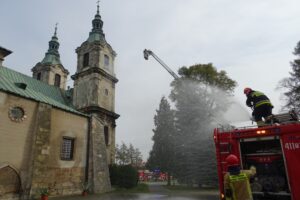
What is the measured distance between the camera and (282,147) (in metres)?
7.21

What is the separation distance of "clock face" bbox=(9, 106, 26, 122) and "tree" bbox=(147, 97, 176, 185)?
22929mm

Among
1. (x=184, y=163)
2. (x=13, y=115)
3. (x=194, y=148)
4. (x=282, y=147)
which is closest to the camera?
(x=282, y=147)

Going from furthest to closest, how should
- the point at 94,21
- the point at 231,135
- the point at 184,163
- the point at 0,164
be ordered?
the point at 94,21, the point at 184,163, the point at 0,164, the point at 231,135

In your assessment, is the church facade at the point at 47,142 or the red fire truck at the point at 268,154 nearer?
the red fire truck at the point at 268,154

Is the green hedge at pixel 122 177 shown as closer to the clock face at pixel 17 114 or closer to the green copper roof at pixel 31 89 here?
the green copper roof at pixel 31 89

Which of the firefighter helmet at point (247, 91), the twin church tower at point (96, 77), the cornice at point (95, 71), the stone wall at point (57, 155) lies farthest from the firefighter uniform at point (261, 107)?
the cornice at point (95, 71)

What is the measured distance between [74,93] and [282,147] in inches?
1187

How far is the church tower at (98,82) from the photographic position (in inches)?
1225

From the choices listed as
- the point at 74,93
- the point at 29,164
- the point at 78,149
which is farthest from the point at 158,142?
the point at 29,164

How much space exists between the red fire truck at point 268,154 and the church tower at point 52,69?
38.0m

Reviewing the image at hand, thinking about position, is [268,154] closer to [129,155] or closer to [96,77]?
[96,77]

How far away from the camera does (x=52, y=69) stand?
42.2 metres

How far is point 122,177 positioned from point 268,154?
2106 cm

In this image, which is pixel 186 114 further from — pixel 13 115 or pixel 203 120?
pixel 13 115
